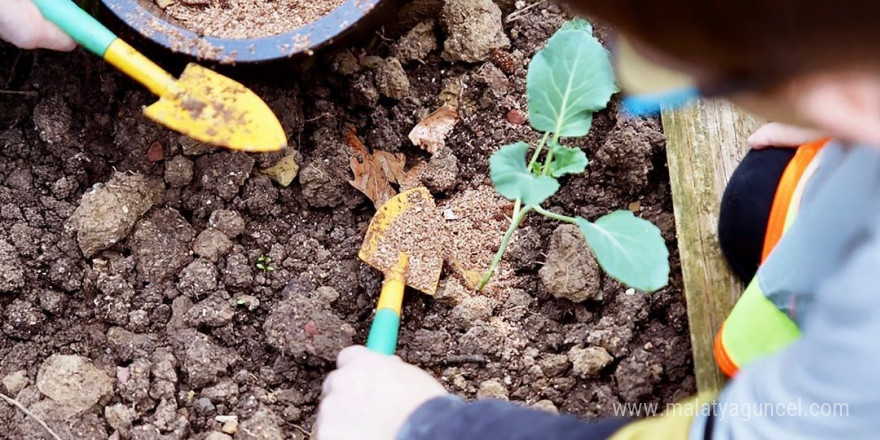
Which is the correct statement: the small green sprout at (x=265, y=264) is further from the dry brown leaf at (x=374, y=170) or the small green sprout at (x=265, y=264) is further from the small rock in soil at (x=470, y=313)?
the small rock in soil at (x=470, y=313)

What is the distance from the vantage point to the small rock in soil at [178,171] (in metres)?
1.53

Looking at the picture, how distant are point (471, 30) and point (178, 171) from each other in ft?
2.08

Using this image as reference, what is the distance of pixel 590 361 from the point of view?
1342mm

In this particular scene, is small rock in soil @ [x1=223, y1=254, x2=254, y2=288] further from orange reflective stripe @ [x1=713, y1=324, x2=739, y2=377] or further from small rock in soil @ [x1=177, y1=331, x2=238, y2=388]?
orange reflective stripe @ [x1=713, y1=324, x2=739, y2=377]

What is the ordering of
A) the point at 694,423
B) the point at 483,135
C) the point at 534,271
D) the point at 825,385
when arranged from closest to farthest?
the point at 825,385 < the point at 694,423 < the point at 534,271 < the point at 483,135

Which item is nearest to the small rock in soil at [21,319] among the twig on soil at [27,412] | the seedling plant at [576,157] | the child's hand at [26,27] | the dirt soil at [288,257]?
the dirt soil at [288,257]

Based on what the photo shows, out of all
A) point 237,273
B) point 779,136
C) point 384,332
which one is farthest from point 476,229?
point 779,136

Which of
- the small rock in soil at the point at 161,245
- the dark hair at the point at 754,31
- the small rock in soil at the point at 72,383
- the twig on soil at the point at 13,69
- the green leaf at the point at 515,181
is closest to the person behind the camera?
the dark hair at the point at 754,31

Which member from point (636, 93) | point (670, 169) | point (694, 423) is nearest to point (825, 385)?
point (694, 423)

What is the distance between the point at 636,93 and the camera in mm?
822

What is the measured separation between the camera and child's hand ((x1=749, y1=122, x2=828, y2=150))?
1279 millimetres

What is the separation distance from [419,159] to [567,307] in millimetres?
425

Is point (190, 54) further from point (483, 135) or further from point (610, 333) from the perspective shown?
point (610, 333)

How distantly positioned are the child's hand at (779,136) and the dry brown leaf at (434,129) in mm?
566
